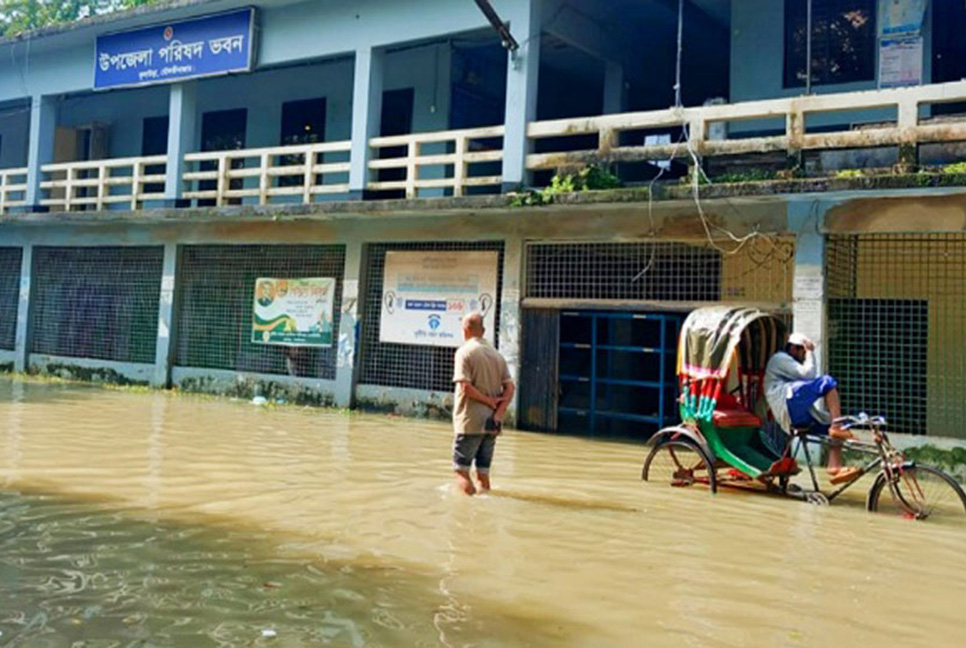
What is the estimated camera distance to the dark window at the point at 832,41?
12.8 meters

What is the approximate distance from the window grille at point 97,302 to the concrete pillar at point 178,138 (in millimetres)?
1620

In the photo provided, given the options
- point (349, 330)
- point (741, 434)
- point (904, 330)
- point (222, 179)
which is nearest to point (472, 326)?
point (741, 434)

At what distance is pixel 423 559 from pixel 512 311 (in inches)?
304

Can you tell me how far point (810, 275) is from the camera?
1032 cm

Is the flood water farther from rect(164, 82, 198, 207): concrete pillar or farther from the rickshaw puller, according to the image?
rect(164, 82, 198, 207): concrete pillar

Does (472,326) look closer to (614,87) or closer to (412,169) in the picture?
(412,169)

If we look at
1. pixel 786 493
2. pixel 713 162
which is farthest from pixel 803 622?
pixel 713 162

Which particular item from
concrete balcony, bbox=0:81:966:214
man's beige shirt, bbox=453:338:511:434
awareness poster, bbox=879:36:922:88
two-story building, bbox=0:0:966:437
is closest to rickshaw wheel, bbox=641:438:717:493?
man's beige shirt, bbox=453:338:511:434

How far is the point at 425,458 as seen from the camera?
31.0 feet

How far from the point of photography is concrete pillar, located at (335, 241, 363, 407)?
562 inches

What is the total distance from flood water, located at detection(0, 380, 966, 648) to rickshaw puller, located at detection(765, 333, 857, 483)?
643 millimetres

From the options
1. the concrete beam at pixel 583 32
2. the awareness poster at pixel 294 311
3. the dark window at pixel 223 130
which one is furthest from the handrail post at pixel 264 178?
the concrete beam at pixel 583 32

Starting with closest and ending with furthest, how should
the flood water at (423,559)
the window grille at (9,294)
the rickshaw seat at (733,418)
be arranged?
the flood water at (423,559) < the rickshaw seat at (733,418) < the window grille at (9,294)

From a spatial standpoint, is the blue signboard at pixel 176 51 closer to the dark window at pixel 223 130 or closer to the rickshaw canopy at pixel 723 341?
the dark window at pixel 223 130
